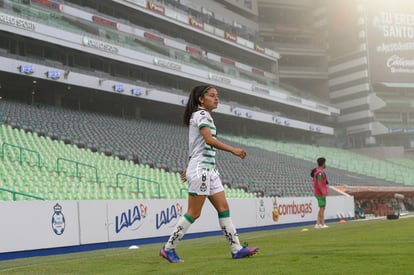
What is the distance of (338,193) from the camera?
27.5 m

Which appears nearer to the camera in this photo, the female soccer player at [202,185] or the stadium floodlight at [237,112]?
the female soccer player at [202,185]

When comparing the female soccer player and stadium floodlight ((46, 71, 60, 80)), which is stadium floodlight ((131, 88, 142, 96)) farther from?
the female soccer player

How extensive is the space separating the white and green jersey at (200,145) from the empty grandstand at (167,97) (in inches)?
275

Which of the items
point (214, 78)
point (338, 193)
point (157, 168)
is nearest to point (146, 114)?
point (214, 78)

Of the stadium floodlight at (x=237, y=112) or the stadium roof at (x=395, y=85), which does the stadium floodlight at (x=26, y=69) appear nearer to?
the stadium floodlight at (x=237, y=112)

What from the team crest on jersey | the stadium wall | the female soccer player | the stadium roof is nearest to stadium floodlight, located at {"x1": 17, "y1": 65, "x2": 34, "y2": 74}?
the stadium wall

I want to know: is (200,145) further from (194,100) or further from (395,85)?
(395,85)

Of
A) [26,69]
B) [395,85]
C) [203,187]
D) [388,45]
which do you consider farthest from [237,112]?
[203,187]

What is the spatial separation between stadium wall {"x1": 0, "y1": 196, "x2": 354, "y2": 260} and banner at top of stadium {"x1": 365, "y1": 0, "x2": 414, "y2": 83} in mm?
56026

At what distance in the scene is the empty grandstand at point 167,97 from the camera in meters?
23.6

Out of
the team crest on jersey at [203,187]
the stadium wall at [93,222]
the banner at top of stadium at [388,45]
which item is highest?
the banner at top of stadium at [388,45]

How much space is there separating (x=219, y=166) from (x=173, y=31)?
2342cm

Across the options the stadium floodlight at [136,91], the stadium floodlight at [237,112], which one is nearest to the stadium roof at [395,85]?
the stadium floodlight at [237,112]

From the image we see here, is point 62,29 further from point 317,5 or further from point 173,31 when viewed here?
point 317,5
